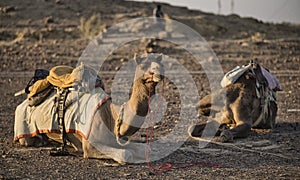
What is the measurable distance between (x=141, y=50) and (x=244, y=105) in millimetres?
11946

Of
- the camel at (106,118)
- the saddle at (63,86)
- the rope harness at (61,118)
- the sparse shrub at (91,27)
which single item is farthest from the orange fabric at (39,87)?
the sparse shrub at (91,27)

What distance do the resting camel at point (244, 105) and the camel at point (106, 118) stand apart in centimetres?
200

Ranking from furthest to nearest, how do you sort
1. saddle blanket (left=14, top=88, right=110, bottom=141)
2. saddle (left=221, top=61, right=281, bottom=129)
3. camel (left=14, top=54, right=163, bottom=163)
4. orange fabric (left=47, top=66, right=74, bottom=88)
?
saddle (left=221, top=61, right=281, bottom=129)
orange fabric (left=47, top=66, right=74, bottom=88)
saddle blanket (left=14, top=88, right=110, bottom=141)
camel (left=14, top=54, right=163, bottom=163)

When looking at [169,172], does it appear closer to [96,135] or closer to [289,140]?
[96,135]

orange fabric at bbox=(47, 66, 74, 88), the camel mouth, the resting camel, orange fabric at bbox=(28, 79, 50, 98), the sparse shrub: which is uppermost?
the sparse shrub

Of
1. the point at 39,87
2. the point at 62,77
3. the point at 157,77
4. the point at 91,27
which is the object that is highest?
the point at 91,27

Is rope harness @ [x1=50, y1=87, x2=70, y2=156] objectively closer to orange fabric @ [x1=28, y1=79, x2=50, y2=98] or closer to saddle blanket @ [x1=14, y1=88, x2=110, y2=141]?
saddle blanket @ [x1=14, y1=88, x2=110, y2=141]

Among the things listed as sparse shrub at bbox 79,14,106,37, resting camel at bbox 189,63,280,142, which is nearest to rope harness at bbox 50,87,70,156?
resting camel at bbox 189,63,280,142

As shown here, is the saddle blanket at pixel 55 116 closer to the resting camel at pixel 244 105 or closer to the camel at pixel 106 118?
the camel at pixel 106 118

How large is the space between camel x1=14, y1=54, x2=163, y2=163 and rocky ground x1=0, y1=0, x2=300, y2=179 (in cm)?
19

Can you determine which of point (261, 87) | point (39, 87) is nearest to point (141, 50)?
point (261, 87)

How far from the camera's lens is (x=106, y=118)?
7.21 metres

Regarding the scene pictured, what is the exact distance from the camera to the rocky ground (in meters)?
6.91

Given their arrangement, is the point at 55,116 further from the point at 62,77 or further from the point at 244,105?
the point at 244,105
